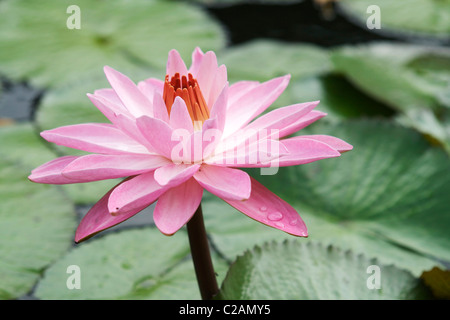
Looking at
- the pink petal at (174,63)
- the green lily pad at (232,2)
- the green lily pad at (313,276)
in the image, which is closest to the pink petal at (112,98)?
the pink petal at (174,63)

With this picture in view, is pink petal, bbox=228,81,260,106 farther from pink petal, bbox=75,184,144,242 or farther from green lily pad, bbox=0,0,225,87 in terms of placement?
green lily pad, bbox=0,0,225,87

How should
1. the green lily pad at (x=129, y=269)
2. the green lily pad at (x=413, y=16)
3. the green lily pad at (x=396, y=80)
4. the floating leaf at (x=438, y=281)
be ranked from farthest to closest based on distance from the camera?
the green lily pad at (x=413, y=16) < the green lily pad at (x=396, y=80) < the green lily pad at (x=129, y=269) < the floating leaf at (x=438, y=281)

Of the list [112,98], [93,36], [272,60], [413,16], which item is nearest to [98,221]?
[112,98]

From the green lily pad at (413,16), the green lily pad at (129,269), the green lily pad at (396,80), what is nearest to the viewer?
the green lily pad at (129,269)

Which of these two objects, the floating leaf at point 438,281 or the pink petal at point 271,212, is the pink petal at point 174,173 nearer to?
the pink petal at point 271,212

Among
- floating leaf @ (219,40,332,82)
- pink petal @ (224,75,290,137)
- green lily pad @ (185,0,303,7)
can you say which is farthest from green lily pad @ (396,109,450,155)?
green lily pad @ (185,0,303,7)
